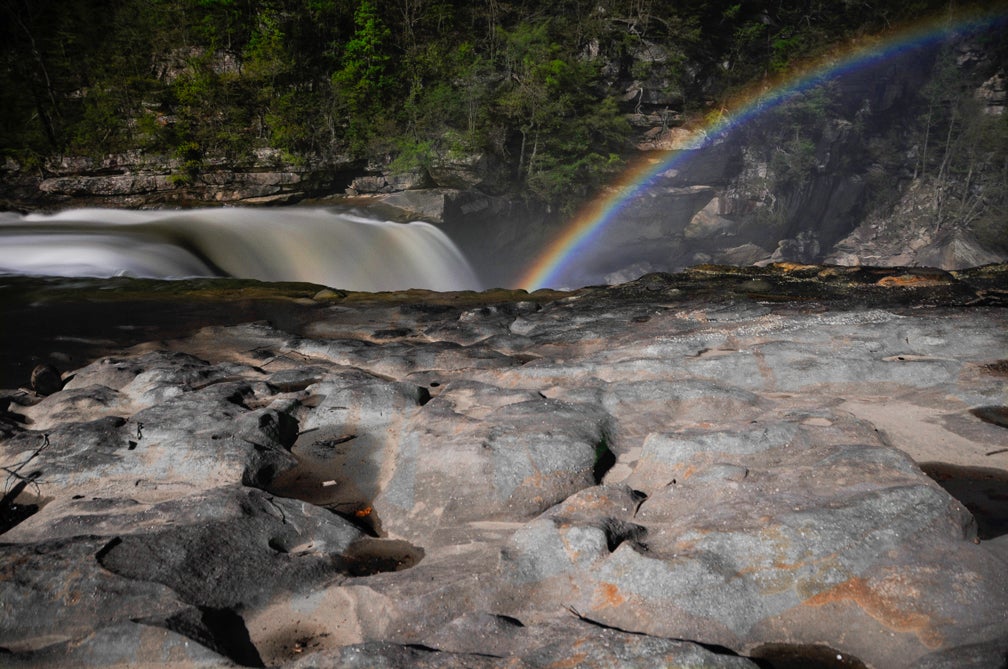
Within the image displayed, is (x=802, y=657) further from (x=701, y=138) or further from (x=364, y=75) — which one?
(x=701, y=138)

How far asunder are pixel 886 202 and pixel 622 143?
1268cm

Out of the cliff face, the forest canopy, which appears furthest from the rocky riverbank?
the forest canopy

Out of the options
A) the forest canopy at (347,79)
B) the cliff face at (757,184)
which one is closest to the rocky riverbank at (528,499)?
the cliff face at (757,184)

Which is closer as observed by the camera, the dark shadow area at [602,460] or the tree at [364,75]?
the dark shadow area at [602,460]

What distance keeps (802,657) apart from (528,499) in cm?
A: 173

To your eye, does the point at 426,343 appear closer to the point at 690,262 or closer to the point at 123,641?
the point at 123,641

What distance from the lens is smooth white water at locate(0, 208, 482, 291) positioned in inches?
455

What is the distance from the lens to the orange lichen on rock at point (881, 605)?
8.09 feet

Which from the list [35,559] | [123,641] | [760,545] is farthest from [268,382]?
[760,545]

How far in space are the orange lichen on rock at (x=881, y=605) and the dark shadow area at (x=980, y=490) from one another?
1.08 meters

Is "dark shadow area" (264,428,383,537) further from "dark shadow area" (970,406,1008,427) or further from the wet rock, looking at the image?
"dark shadow area" (970,406,1008,427)

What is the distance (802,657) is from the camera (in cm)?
251

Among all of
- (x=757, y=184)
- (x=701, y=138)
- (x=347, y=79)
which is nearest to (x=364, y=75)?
(x=347, y=79)

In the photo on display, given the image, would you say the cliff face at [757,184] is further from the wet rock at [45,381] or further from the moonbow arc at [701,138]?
the wet rock at [45,381]
